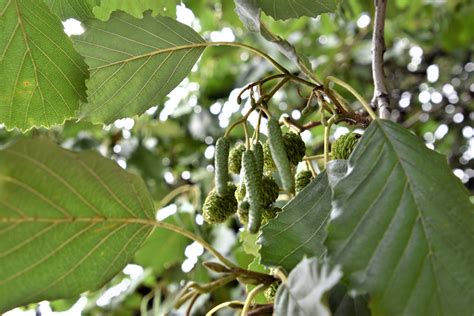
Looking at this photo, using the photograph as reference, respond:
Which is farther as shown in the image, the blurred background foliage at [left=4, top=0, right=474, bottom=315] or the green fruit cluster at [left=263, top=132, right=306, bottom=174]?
the blurred background foliage at [left=4, top=0, right=474, bottom=315]

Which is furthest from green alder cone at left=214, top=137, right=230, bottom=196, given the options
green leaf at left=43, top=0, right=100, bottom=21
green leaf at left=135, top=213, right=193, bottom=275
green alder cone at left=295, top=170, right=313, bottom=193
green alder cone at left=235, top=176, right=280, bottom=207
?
green leaf at left=135, top=213, right=193, bottom=275

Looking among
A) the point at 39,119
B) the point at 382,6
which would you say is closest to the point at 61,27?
the point at 39,119

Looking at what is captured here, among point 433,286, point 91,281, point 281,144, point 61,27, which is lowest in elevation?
point 433,286

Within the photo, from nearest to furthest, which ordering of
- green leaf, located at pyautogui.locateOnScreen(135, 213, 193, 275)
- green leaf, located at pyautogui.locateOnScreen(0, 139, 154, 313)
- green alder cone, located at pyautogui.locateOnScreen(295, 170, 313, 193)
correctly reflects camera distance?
1. green leaf, located at pyautogui.locateOnScreen(0, 139, 154, 313)
2. green alder cone, located at pyautogui.locateOnScreen(295, 170, 313, 193)
3. green leaf, located at pyautogui.locateOnScreen(135, 213, 193, 275)

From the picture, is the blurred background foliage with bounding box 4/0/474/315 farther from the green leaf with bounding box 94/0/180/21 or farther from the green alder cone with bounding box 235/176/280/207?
the green alder cone with bounding box 235/176/280/207

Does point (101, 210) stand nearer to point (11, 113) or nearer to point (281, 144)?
point (281, 144)
